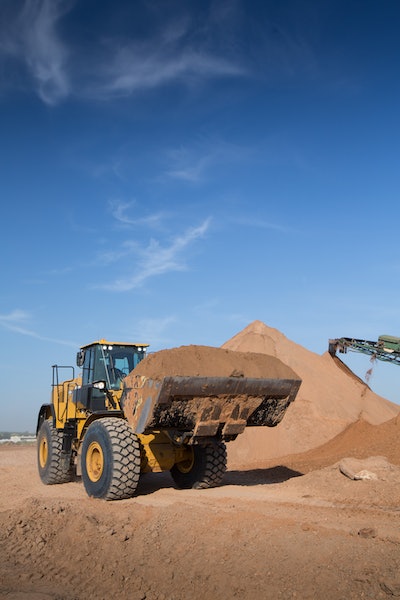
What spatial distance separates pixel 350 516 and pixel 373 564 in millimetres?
2297

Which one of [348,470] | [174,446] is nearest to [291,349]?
[348,470]

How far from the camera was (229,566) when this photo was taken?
545 cm

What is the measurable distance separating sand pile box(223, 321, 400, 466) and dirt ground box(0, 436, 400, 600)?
7555 mm

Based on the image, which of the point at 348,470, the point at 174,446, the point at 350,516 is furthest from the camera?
the point at 348,470

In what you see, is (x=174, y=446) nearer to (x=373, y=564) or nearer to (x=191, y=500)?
(x=191, y=500)

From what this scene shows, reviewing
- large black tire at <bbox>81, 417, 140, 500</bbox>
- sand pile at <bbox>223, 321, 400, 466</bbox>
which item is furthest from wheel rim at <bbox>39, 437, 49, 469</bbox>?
sand pile at <bbox>223, 321, 400, 466</bbox>

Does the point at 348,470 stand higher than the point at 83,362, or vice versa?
the point at 83,362

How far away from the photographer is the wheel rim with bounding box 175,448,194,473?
34.9ft

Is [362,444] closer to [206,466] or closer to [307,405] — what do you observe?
[307,405]

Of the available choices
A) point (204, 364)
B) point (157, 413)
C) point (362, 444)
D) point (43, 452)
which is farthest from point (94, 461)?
point (362, 444)

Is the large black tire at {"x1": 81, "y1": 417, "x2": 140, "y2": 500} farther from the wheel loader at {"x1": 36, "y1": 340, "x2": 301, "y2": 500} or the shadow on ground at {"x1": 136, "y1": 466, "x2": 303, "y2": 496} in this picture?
the shadow on ground at {"x1": 136, "y1": 466, "x2": 303, "y2": 496}

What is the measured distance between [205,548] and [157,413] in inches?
112

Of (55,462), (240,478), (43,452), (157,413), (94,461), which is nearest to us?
(157,413)

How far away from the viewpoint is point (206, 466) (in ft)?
33.9
